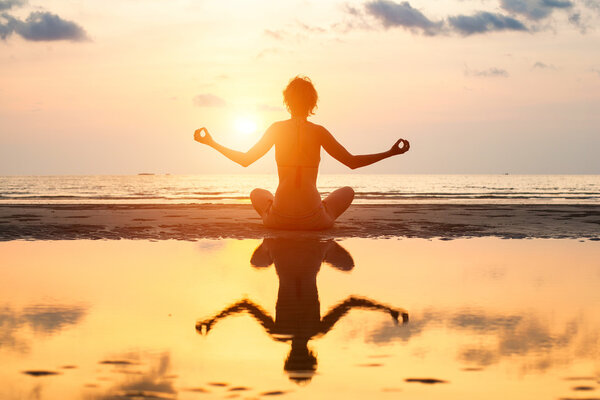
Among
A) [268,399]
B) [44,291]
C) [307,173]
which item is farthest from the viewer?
[307,173]

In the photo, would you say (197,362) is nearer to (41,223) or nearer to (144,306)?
(144,306)

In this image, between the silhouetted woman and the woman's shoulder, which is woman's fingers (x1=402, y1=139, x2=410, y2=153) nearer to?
the silhouetted woman

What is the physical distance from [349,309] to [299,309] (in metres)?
0.33

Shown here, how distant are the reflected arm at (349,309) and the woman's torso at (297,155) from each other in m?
5.16

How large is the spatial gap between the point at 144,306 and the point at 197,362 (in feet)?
5.05

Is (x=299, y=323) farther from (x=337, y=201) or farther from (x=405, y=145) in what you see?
(x=337, y=201)

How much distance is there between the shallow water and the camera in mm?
2756

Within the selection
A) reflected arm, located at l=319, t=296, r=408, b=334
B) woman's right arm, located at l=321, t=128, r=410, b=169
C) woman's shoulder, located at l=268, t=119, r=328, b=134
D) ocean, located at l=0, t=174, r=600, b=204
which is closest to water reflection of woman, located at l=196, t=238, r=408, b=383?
reflected arm, located at l=319, t=296, r=408, b=334

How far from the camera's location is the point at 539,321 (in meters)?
4.00

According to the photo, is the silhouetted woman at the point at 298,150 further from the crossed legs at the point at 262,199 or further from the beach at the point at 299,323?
the beach at the point at 299,323

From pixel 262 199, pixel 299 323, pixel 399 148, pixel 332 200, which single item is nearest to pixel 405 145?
pixel 399 148

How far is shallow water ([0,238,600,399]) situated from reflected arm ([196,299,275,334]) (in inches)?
0.5

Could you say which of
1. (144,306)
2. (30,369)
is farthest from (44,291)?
(30,369)

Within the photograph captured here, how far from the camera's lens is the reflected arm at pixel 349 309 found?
3.98 metres
